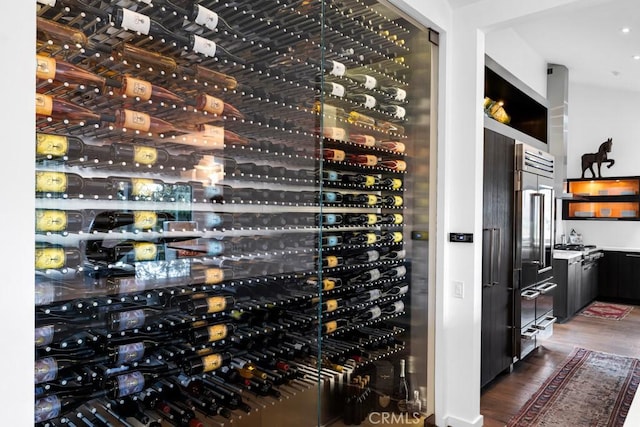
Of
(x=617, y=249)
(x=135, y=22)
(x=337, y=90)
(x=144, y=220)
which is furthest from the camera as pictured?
(x=617, y=249)

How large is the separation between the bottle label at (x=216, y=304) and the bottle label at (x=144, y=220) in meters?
0.43

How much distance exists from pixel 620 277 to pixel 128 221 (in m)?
8.04

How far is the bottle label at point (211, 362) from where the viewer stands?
1.84m

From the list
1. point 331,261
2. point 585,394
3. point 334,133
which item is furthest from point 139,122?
point 585,394

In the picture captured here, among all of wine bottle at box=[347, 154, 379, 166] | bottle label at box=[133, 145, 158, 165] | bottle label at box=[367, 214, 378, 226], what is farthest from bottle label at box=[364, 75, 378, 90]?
bottle label at box=[133, 145, 158, 165]

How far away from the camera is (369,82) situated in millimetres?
2604

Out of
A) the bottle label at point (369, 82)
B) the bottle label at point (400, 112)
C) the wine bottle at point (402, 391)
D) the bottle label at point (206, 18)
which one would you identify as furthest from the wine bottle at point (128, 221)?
the wine bottle at point (402, 391)

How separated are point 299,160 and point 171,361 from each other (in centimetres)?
110

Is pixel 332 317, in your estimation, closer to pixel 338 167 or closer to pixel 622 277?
pixel 338 167

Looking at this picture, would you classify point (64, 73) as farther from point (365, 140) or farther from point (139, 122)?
point (365, 140)

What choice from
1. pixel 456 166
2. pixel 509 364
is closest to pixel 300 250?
pixel 456 166

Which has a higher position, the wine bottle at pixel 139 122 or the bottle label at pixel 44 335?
the wine bottle at pixel 139 122

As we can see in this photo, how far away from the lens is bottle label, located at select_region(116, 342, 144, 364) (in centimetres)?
158

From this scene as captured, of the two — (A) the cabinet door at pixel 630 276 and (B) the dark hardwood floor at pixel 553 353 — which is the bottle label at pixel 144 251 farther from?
(A) the cabinet door at pixel 630 276
